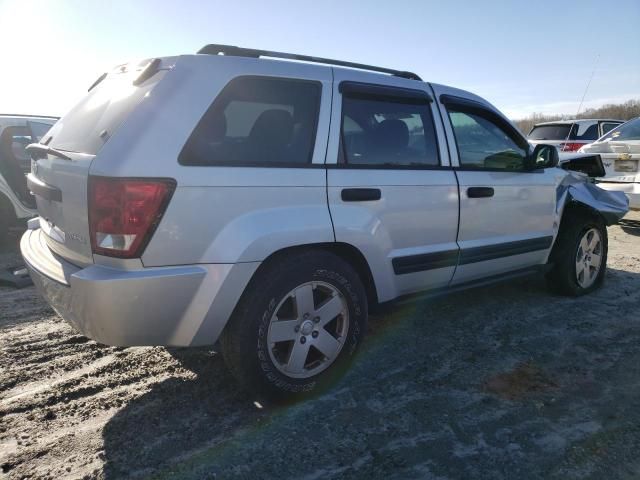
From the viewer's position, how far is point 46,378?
2.93 meters

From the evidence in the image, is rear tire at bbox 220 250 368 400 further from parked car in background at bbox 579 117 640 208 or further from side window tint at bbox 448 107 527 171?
parked car in background at bbox 579 117 640 208

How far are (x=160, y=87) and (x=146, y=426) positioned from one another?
1.72 meters

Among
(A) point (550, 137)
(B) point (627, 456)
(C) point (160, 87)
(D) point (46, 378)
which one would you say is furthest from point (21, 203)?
(A) point (550, 137)

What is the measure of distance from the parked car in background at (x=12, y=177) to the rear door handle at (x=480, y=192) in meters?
5.34

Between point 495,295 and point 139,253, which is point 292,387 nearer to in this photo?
point 139,253

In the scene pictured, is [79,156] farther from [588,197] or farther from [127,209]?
[588,197]

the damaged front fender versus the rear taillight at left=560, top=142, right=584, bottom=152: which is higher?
the rear taillight at left=560, top=142, right=584, bottom=152

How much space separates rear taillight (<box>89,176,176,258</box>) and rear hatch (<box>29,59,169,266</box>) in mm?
123

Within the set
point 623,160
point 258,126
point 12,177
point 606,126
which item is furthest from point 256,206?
point 606,126

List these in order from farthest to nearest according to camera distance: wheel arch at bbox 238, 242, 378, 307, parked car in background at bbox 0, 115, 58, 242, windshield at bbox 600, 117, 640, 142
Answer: windshield at bbox 600, 117, 640, 142 → parked car in background at bbox 0, 115, 58, 242 → wheel arch at bbox 238, 242, 378, 307

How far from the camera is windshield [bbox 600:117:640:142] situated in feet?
24.7

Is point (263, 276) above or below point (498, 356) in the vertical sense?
above

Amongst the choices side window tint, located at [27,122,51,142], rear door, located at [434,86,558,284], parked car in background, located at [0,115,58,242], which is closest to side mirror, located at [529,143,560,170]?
rear door, located at [434,86,558,284]

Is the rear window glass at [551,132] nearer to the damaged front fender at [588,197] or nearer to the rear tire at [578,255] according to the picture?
the damaged front fender at [588,197]
